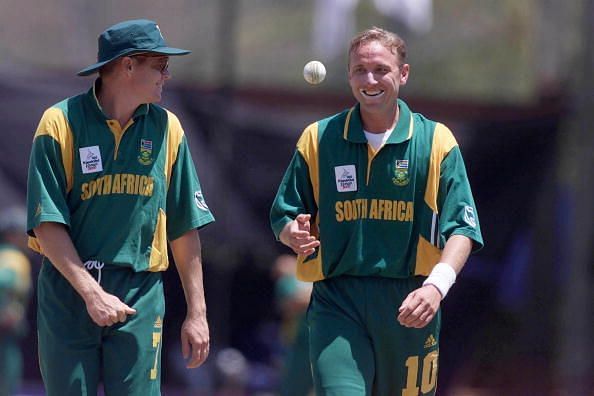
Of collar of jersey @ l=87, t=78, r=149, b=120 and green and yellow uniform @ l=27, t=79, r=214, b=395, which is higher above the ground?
collar of jersey @ l=87, t=78, r=149, b=120

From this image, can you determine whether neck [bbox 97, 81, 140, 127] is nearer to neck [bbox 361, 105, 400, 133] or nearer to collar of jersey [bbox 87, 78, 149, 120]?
collar of jersey [bbox 87, 78, 149, 120]

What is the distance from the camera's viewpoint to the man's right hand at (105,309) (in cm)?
508

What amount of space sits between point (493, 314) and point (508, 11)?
12389 mm

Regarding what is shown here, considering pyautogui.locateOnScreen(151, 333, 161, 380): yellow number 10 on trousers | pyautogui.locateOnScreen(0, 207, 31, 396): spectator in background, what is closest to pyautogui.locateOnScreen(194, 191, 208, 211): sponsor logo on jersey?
pyautogui.locateOnScreen(151, 333, 161, 380): yellow number 10 on trousers

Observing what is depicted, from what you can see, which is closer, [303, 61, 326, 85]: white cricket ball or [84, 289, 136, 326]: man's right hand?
[84, 289, 136, 326]: man's right hand

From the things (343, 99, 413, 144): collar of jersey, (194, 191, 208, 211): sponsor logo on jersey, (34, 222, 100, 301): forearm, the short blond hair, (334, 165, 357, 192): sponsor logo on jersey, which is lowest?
(34, 222, 100, 301): forearm

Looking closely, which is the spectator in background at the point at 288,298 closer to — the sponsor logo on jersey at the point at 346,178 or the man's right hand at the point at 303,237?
the sponsor logo on jersey at the point at 346,178

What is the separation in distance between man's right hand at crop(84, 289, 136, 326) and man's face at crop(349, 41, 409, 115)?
1.46 meters

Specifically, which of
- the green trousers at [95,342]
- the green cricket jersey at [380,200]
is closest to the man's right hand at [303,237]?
the green cricket jersey at [380,200]

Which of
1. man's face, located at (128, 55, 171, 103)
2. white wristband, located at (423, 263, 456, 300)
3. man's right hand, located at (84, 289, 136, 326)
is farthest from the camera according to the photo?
man's face, located at (128, 55, 171, 103)

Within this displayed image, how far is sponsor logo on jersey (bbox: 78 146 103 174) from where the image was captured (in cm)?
537

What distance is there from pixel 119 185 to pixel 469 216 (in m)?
1.55

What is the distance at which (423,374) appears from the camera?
5699 millimetres

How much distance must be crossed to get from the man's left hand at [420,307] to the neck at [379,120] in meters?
0.85
